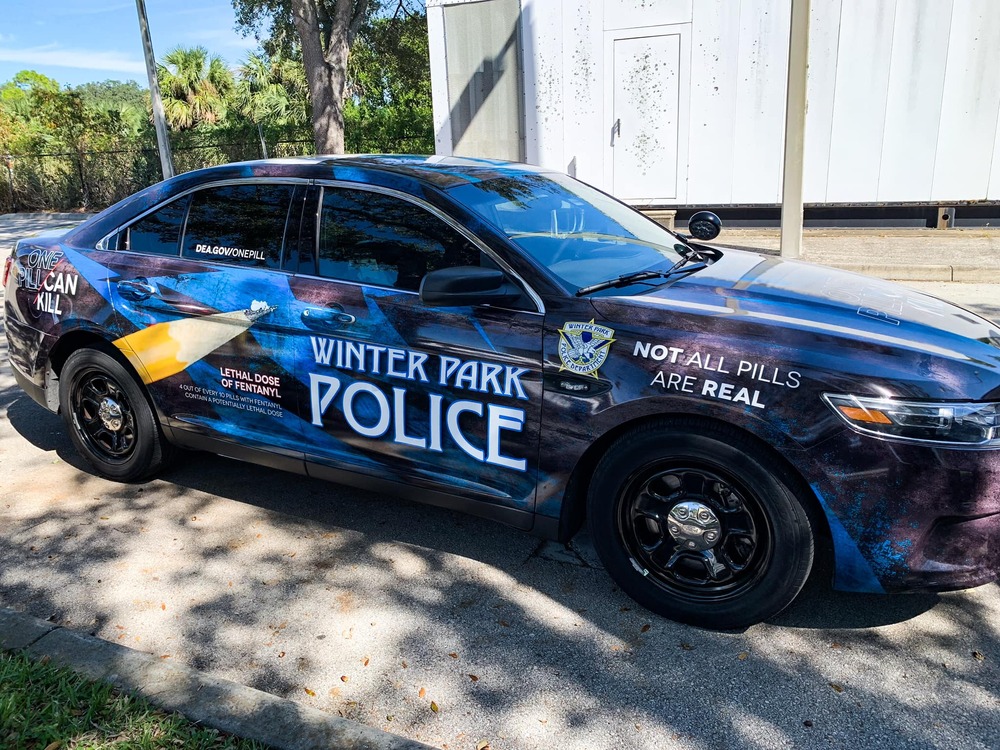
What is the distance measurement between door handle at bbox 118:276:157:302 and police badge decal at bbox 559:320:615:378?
7.12ft

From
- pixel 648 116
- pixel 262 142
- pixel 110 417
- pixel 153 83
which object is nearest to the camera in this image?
pixel 110 417

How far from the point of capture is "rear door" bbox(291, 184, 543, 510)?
3.06 meters

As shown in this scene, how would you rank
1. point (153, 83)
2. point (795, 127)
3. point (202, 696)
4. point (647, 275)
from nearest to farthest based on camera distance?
point (202, 696), point (647, 275), point (795, 127), point (153, 83)

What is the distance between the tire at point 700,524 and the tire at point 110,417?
245 centimetres

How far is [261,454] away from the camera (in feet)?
12.4

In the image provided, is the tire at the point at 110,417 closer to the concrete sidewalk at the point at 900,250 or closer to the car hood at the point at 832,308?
the car hood at the point at 832,308

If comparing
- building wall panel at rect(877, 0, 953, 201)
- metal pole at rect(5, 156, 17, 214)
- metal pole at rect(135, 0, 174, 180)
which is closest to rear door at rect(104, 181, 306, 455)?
building wall panel at rect(877, 0, 953, 201)

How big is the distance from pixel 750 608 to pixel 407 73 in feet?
69.4

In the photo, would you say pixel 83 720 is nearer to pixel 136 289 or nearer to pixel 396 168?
pixel 136 289

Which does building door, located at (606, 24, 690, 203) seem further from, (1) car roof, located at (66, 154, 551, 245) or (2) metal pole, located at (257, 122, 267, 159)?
(2) metal pole, located at (257, 122, 267, 159)

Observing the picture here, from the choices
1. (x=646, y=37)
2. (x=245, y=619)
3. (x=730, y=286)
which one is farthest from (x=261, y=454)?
(x=646, y=37)

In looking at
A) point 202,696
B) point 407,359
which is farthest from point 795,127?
point 202,696

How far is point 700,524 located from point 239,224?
8.18 ft

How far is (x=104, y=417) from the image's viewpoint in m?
4.29
